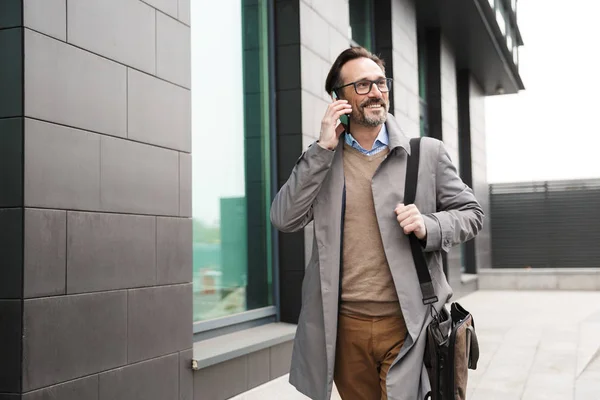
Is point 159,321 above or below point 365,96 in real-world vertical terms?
below

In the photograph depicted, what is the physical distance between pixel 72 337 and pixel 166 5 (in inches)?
89.5

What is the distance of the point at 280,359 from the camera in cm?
609

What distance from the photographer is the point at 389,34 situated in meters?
10.2

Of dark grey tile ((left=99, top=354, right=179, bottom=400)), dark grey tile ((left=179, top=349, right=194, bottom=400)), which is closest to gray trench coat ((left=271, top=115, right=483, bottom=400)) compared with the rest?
dark grey tile ((left=99, top=354, right=179, bottom=400))

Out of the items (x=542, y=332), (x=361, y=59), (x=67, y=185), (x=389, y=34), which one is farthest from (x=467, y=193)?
(x=389, y=34)

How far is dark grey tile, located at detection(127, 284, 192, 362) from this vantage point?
4176 millimetres

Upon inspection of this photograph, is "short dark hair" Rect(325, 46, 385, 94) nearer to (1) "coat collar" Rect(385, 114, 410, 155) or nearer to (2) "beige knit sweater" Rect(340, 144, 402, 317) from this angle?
(1) "coat collar" Rect(385, 114, 410, 155)

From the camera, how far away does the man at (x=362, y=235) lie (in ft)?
8.54

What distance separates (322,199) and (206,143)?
324 centimetres

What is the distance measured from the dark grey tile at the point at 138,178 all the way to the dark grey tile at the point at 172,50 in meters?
0.53

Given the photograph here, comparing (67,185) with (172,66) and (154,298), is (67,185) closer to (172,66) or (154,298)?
(154,298)

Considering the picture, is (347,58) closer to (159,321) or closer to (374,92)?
(374,92)

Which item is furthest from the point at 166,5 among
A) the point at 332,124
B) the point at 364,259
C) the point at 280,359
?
the point at 280,359

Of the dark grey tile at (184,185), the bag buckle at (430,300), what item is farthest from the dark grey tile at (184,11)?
the bag buckle at (430,300)
